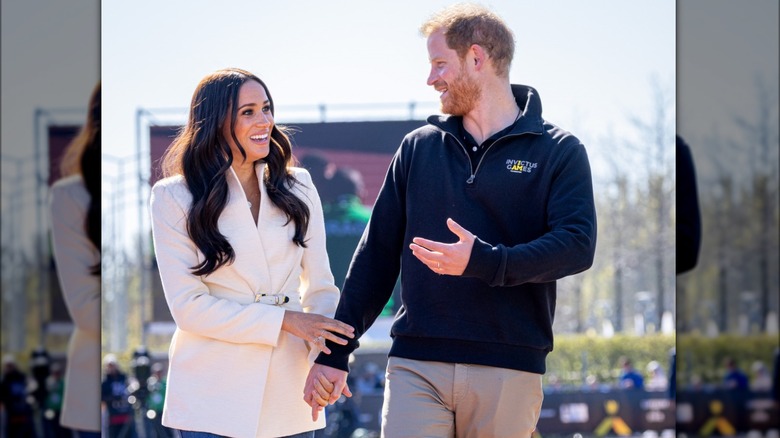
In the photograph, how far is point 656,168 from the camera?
1927 centimetres

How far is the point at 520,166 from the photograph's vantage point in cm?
325

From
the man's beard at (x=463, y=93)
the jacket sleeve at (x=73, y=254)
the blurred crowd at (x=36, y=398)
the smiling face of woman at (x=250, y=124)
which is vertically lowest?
the blurred crowd at (x=36, y=398)

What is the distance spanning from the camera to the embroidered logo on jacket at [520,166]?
3242 millimetres

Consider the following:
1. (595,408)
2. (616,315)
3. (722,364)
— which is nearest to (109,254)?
(595,408)

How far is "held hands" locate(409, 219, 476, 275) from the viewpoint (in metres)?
2.97

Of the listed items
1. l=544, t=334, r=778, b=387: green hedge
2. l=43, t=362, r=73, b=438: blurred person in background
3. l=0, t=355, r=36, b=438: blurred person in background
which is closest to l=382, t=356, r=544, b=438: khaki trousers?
l=43, t=362, r=73, b=438: blurred person in background

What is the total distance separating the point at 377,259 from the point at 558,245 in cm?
73

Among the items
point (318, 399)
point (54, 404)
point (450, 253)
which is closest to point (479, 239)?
point (450, 253)

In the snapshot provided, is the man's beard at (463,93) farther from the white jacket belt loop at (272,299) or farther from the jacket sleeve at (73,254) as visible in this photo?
the jacket sleeve at (73,254)

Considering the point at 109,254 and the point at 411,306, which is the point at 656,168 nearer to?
the point at 109,254

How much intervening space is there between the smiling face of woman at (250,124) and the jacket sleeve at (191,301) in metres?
0.27

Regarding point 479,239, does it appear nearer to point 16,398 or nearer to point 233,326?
point 233,326

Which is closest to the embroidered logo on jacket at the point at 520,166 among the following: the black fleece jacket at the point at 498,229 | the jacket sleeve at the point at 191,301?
the black fleece jacket at the point at 498,229

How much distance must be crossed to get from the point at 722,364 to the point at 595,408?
27.9 feet
